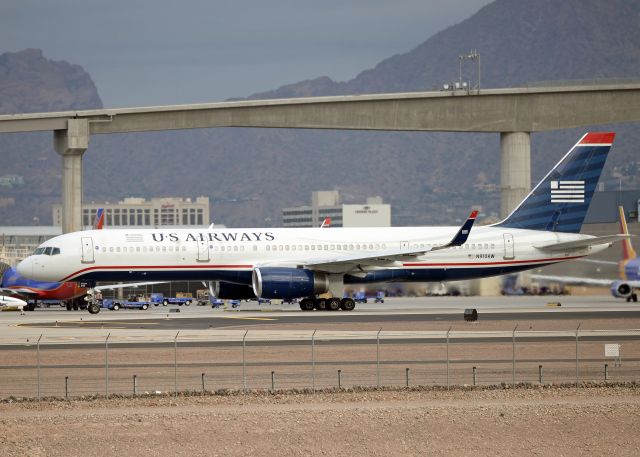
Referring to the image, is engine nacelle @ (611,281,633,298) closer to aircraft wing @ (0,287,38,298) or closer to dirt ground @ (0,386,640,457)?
aircraft wing @ (0,287,38,298)

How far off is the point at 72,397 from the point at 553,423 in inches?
508

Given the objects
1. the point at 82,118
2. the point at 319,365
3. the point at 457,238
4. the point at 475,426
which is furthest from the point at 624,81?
the point at 475,426

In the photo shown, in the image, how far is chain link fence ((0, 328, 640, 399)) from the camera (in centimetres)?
3356

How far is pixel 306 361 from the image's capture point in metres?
38.0

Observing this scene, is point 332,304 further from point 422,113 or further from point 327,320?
point 422,113

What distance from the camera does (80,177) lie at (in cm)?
8294

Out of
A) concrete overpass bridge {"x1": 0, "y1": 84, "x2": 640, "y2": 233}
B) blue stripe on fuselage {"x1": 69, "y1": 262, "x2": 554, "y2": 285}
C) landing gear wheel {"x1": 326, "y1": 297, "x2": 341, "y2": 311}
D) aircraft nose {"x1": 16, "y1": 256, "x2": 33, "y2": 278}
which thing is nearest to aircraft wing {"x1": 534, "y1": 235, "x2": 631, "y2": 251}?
blue stripe on fuselage {"x1": 69, "y1": 262, "x2": 554, "y2": 285}

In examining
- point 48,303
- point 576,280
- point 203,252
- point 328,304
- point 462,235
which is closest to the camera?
point 462,235

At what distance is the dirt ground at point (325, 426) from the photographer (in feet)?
90.9

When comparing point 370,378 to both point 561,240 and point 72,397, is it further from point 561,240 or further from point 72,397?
point 561,240

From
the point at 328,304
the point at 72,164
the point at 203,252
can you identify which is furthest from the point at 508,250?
the point at 72,164

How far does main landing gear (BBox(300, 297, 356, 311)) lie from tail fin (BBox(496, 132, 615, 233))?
34.9ft

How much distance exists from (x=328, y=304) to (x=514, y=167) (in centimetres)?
2769

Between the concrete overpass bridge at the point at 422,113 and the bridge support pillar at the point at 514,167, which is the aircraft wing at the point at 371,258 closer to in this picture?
the concrete overpass bridge at the point at 422,113
